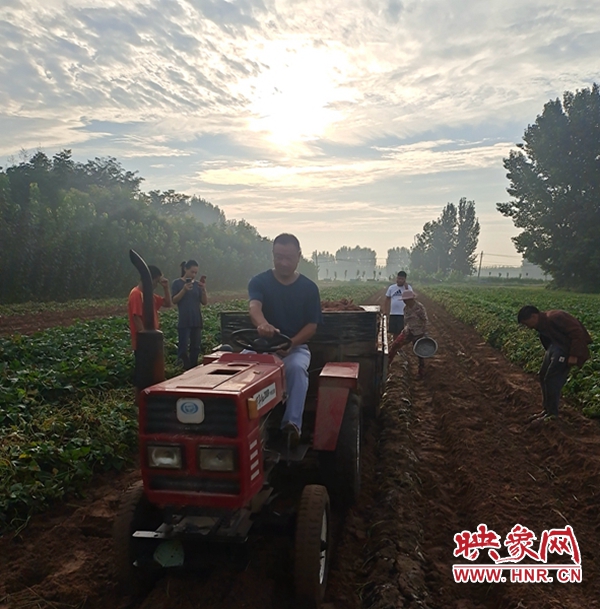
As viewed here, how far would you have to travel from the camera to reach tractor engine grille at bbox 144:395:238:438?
115 inches

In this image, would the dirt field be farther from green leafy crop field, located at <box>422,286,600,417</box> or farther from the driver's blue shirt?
the driver's blue shirt

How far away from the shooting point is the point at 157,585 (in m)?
3.42

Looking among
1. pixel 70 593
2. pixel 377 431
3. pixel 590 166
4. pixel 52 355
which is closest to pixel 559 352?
pixel 377 431

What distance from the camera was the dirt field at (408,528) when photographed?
3371mm

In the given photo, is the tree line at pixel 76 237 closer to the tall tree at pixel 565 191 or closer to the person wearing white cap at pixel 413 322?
the person wearing white cap at pixel 413 322

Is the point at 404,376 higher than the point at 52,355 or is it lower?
lower

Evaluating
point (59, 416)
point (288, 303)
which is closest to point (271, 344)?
point (288, 303)

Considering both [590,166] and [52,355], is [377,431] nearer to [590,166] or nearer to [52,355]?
[52,355]

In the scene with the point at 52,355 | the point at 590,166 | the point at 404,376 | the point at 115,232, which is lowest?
the point at 404,376

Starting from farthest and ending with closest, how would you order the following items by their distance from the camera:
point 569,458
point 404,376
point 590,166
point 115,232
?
point 590,166
point 115,232
point 404,376
point 569,458

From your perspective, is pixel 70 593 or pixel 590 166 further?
pixel 590 166

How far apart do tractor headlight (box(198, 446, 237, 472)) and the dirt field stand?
3.12 feet

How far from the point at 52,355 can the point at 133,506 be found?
22.8 ft

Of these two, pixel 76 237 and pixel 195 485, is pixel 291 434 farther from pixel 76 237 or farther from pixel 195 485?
pixel 76 237
